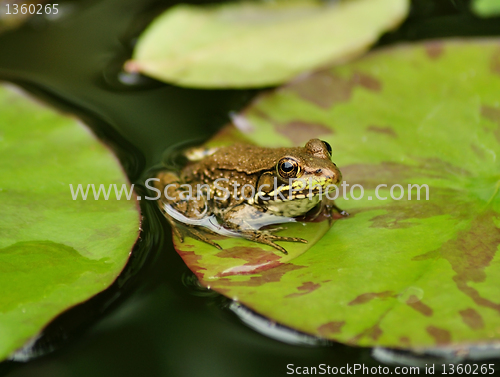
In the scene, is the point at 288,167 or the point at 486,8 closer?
the point at 288,167

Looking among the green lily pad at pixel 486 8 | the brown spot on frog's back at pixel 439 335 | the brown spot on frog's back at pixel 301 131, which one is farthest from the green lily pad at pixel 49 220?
the green lily pad at pixel 486 8

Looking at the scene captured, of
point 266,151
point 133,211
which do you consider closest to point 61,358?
point 133,211

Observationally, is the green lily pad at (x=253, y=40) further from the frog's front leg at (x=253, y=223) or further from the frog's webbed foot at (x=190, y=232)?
the frog's webbed foot at (x=190, y=232)

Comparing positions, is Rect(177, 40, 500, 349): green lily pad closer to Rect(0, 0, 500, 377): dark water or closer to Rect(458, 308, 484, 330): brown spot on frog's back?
Rect(458, 308, 484, 330): brown spot on frog's back

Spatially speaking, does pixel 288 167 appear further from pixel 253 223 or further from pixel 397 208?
pixel 397 208

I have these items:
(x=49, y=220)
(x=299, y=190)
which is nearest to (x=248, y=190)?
(x=299, y=190)

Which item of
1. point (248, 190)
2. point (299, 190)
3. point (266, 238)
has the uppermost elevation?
point (299, 190)

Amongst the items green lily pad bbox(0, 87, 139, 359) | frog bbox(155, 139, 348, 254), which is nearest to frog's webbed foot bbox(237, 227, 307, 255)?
frog bbox(155, 139, 348, 254)
